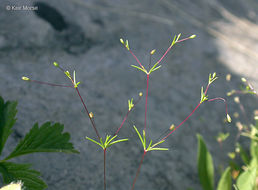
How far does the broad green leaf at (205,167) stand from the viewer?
1.33 meters

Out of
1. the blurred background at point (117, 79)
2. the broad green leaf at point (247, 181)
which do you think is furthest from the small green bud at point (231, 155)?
the broad green leaf at point (247, 181)

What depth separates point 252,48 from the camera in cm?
231

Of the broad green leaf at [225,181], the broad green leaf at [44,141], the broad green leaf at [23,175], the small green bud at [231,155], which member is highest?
the small green bud at [231,155]

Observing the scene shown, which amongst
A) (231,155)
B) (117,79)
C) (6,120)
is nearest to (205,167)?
(231,155)

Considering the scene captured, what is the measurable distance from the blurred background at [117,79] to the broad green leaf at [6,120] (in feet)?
0.65

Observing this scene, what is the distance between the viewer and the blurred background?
1255mm

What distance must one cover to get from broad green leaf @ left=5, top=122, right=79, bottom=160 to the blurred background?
19 cm

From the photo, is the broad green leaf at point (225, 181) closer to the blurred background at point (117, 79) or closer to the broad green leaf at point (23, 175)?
the blurred background at point (117, 79)

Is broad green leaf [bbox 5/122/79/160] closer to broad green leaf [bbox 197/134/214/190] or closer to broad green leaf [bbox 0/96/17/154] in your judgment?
broad green leaf [bbox 0/96/17/154]

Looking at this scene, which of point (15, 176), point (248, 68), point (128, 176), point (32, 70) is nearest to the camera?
point (15, 176)

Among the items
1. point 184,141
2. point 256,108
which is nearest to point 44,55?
point 184,141

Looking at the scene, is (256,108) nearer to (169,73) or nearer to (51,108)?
(169,73)

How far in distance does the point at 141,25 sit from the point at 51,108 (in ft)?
3.34

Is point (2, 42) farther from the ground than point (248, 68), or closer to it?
closer to it
